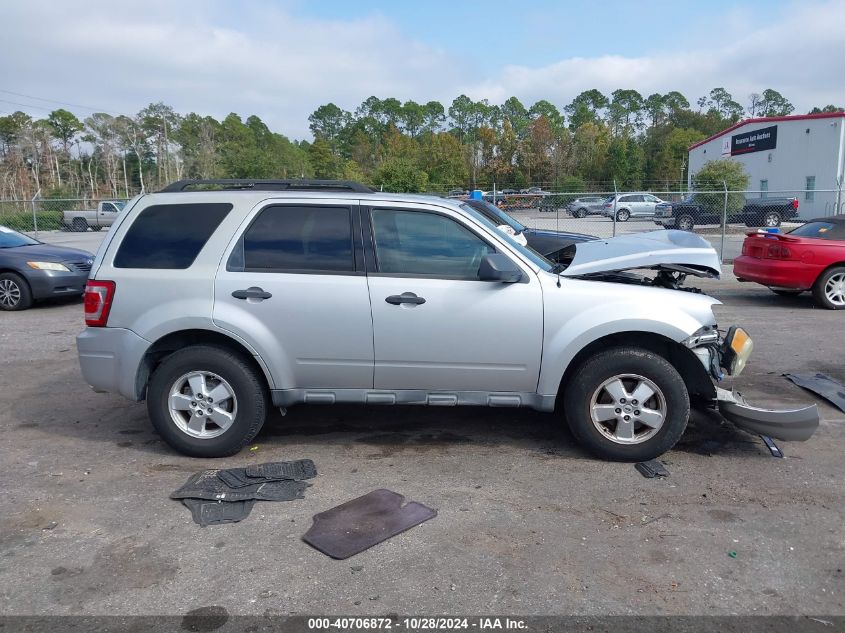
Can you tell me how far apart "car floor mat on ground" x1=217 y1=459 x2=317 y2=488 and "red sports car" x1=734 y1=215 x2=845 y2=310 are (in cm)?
876

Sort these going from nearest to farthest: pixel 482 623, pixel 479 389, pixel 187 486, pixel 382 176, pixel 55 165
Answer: pixel 482 623 < pixel 187 486 < pixel 479 389 < pixel 382 176 < pixel 55 165

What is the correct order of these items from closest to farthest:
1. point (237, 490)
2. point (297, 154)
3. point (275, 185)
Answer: point (237, 490)
point (275, 185)
point (297, 154)

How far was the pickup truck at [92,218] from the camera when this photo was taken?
38312mm

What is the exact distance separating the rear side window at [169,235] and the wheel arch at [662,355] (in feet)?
8.86

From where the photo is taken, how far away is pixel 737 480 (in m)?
4.42

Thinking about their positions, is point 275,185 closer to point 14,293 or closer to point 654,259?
point 654,259

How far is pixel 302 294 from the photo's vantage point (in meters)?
4.65

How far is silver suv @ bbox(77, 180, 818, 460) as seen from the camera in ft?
15.1

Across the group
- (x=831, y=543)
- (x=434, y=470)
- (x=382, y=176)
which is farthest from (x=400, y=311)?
(x=382, y=176)

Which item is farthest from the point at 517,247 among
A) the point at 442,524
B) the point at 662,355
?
the point at 442,524

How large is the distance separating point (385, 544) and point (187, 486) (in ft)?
4.96

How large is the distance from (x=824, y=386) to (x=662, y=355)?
8.46ft

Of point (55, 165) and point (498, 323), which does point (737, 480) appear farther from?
point (55, 165)

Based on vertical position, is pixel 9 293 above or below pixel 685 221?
below
